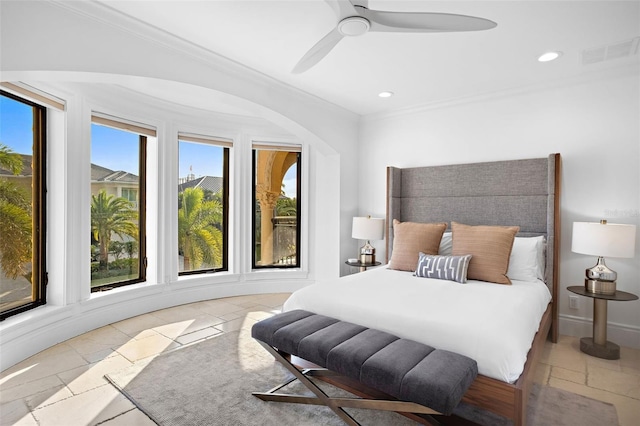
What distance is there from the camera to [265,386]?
2.45 m

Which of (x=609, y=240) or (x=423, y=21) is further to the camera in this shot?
(x=609, y=240)

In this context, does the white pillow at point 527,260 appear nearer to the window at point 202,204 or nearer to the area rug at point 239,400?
the area rug at point 239,400

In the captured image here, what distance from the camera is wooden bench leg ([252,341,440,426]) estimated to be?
1649mm

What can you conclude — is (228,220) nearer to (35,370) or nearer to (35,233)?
(35,233)

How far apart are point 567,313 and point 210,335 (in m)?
3.56

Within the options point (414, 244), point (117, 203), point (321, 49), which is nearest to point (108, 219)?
point (117, 203)

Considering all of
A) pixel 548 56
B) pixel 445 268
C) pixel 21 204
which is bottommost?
pixel 445 268

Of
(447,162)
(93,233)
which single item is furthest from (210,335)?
→ (447,162)

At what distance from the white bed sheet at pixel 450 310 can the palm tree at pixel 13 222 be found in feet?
7.66

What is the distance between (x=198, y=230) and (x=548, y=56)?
4.38m

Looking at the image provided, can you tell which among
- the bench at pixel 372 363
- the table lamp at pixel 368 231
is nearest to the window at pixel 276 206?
the table lamp at pixel 368 231

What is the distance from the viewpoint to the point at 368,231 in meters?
4.36

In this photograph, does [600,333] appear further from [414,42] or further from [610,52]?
[414,42]

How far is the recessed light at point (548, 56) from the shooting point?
117 inches
